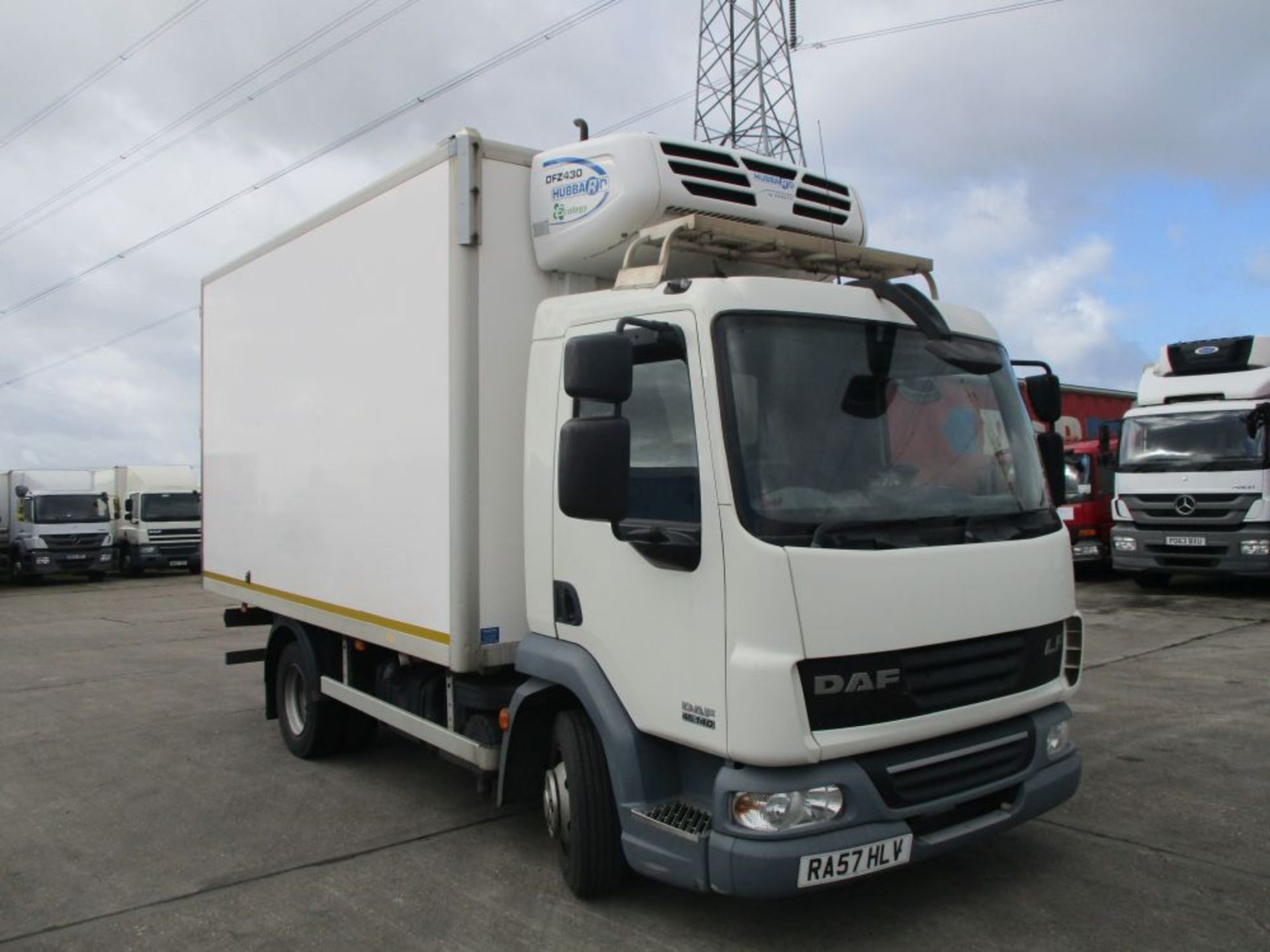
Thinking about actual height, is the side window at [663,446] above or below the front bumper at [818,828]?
above

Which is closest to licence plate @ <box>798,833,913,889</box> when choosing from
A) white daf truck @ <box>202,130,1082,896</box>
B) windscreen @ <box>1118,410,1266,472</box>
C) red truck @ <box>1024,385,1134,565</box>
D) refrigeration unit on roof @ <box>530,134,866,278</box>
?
white daf truck @ <box>202,130,1082,896</box>

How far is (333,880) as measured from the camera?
4809 millimetres

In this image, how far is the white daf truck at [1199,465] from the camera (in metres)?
13.6

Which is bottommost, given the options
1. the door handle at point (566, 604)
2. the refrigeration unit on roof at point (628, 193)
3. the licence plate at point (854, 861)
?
Answer: the licence plate at point (854, 861)

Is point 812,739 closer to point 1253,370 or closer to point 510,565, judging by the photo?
point 510,565

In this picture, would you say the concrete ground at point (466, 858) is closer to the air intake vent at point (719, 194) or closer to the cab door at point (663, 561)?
the cab door at point (663, 561)

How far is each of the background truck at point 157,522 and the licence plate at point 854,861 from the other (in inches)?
1014

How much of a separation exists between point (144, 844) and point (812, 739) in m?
3.80

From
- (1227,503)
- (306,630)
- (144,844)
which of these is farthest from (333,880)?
(1227,503)

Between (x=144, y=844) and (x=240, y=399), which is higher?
(x=240, y=399)

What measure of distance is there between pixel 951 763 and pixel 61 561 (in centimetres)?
2644

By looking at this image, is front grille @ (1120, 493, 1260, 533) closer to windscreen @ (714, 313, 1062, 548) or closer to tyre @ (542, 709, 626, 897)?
windscreen @ (714, 313, 1062, 548)

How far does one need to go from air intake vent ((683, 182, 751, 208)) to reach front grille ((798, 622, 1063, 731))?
88.8 inches

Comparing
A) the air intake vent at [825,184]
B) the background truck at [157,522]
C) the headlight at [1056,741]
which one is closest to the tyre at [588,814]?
the headlight at [1056,741]
